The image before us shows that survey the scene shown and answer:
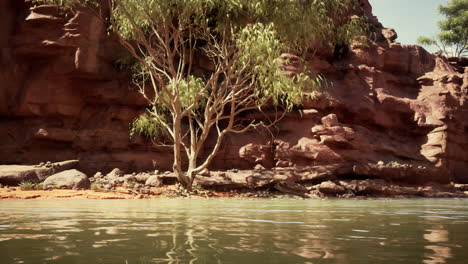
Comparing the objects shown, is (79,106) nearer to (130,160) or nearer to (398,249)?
(130,160)

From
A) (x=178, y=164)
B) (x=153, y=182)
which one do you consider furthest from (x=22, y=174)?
(x=178, y=164)

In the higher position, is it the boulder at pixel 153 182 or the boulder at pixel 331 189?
the boulder at pixel 153 182

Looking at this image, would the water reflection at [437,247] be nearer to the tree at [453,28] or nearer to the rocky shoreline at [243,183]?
the rocky shoreline at [243,183]

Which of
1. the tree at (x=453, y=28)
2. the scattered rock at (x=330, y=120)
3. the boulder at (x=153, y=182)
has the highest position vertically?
the tree at (x=453, y=28)

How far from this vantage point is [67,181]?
13.9 meters

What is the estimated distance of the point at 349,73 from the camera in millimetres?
23484

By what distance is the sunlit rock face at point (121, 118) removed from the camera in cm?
1984

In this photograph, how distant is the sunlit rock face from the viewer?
19.8m

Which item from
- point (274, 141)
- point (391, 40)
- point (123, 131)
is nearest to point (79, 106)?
point (123, 131)

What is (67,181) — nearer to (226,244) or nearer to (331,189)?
(331,189)

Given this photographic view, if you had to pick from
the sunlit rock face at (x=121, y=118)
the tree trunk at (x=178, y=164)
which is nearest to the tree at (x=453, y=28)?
the sunlit rock face at (x=121, y=118)

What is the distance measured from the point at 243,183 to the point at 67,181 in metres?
6.22

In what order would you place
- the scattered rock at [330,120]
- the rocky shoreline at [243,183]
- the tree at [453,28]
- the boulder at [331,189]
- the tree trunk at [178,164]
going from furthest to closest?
the tree at [453,28] < the scattered rock at [330,120] < the boulder at [331,189] < the tree trunk at [178,164] < the rocky shoreline at [243,183]

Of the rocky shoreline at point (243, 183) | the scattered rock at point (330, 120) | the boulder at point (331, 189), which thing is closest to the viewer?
the rocky shoreline at point (243, 183)
